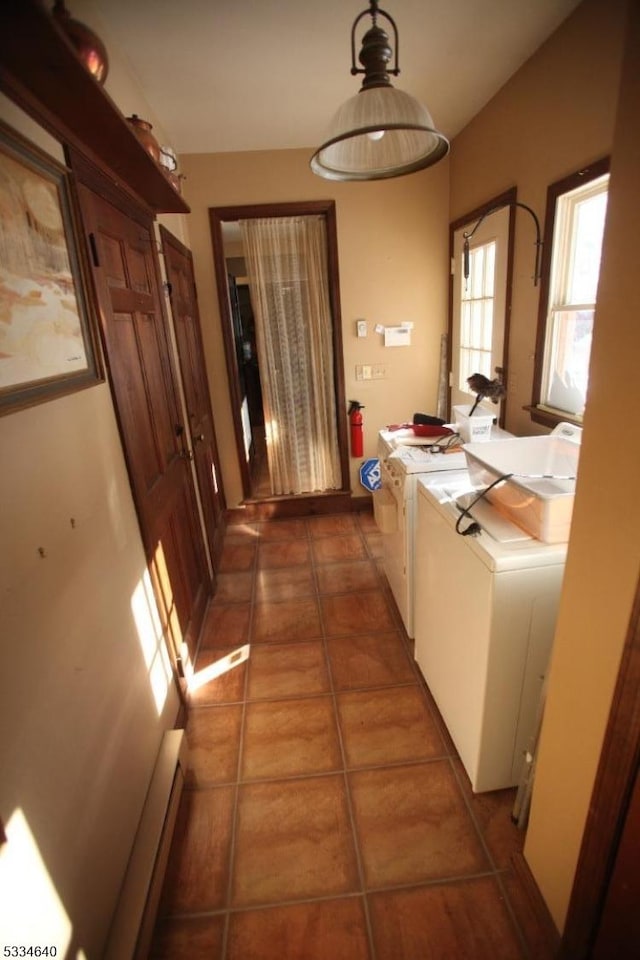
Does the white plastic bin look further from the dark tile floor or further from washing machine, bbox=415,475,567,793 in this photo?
the dark tile floor

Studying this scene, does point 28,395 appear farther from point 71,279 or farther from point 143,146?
point 143,146

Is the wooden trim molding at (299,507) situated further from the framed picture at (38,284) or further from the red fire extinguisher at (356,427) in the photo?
the framed picture at (38,284)

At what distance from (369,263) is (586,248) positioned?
162 cm

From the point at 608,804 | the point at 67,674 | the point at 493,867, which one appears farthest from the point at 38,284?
the point at 493,867

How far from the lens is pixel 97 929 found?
995 mm

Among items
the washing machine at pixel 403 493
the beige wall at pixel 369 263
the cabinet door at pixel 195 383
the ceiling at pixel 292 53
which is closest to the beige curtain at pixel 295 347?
the beige wall at pixel 369 263

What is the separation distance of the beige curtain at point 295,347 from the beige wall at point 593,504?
1705 millimetres

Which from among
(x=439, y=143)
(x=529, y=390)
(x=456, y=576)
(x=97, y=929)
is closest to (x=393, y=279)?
(x=529, y=390)

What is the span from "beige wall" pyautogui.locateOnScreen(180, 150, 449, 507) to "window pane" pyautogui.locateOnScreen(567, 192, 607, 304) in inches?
55.6

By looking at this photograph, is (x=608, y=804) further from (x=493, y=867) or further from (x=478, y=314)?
(x=478, y=314)

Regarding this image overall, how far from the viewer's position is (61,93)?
98cm

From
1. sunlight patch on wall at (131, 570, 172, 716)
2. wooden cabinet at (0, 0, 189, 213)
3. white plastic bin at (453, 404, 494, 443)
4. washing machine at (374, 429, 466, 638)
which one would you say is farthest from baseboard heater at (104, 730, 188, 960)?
wooden cabinet at (0, 0, 189, 213)

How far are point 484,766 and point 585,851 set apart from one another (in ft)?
1.69

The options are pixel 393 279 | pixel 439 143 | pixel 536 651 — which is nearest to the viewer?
pixel 439 143
